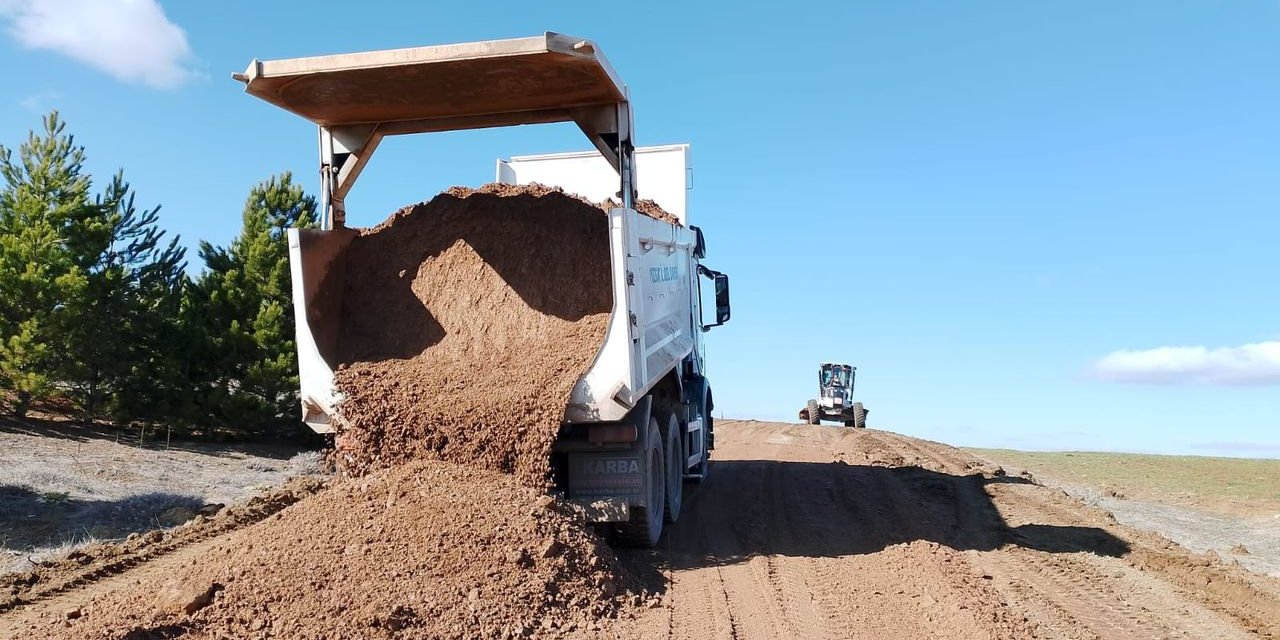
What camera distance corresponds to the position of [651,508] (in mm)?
8047

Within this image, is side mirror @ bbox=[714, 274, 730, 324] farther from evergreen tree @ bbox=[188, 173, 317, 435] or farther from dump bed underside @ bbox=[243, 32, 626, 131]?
evergreen tree @ bbox=[188, 173, 317, 435]

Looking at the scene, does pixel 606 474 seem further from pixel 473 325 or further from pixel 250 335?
pixel 250 335

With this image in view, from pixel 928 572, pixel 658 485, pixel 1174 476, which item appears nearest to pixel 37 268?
→ pixel 658 485

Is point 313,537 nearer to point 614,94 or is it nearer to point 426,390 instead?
point 426,390

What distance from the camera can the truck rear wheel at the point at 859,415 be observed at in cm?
3114

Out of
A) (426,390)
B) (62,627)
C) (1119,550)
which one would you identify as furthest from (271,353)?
(1119,550)

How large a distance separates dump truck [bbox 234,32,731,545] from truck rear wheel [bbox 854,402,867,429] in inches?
884

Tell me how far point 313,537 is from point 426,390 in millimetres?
1405

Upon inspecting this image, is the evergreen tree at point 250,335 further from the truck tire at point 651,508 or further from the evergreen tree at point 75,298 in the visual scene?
the truck tire at point 651,508

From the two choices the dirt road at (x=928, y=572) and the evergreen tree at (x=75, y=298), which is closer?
the dirt road at (x=928, y=572)

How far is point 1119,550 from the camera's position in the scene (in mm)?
8859

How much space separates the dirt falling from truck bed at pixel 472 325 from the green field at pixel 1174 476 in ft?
34.0

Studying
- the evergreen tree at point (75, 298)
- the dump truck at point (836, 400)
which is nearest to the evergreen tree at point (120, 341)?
the evergreen tree at point (75, 298)

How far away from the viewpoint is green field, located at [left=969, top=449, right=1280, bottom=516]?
13781 mm
